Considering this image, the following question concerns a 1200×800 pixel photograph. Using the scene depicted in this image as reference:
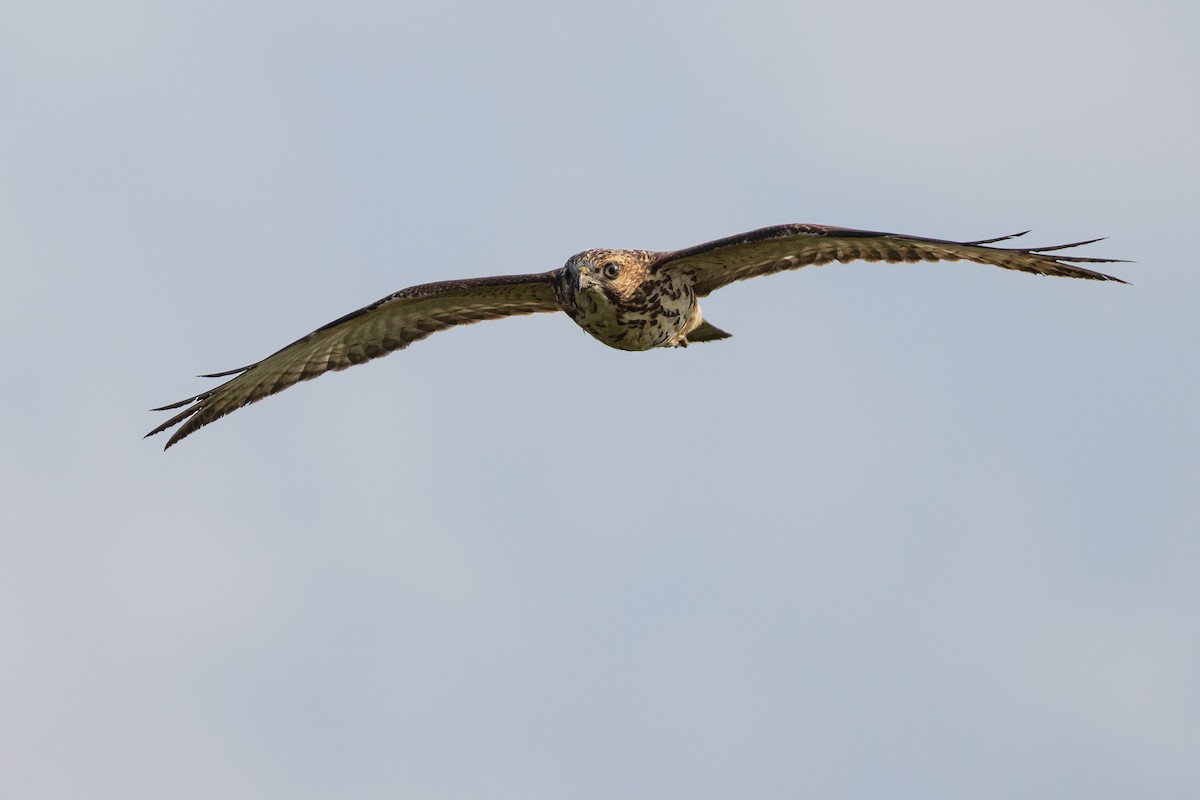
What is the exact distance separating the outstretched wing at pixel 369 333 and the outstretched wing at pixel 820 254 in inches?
65.4

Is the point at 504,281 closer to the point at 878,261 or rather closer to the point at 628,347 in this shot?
the point at 628,347

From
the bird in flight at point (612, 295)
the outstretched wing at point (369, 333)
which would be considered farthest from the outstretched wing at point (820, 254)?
the outstretched wing at point (369, 333)

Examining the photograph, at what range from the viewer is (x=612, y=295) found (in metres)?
14.8

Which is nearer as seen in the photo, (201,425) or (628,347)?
(628,347)

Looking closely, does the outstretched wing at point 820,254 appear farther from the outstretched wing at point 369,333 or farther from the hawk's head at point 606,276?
the outstretched wing at point 369,333

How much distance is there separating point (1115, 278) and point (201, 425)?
8.92 meters

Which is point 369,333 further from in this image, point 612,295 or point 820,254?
point 820,254

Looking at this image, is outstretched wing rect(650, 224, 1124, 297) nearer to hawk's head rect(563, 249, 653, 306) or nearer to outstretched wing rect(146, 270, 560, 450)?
hawk's head rect(563, 249, 653, 306)

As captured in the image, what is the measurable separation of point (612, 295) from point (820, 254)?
2081mm

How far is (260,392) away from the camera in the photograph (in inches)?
674

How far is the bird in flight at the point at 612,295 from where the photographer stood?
14.7 meters

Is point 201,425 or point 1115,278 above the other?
point 1115,278

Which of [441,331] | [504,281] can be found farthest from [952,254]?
[441,331]

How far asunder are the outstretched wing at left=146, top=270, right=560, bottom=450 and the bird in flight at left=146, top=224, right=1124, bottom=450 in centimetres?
1
